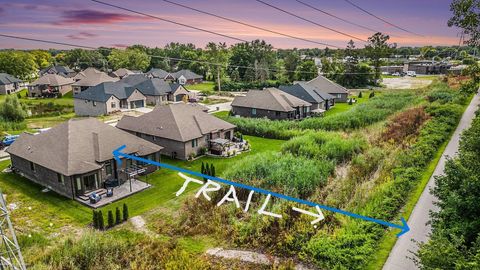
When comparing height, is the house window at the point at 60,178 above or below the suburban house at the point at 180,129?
below

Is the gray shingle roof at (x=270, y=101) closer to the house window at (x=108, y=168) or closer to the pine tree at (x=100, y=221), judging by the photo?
the house window at (x=108, y=168)

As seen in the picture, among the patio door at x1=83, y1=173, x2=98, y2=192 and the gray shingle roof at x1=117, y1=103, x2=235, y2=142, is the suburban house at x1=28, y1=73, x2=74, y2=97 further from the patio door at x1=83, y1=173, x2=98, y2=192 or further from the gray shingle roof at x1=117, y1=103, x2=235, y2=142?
the patio door at x1=83, y1=173, x2=98, y2=192

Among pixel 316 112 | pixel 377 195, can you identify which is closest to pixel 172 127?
pixel 377 195

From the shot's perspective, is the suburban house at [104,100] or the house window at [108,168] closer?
the house window at [108,168]

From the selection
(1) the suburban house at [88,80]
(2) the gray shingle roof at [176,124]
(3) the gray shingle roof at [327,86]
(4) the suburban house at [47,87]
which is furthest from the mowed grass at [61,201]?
(4) the suburban house at [47,87]

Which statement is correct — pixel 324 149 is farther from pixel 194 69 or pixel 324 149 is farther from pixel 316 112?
pixel 194 69

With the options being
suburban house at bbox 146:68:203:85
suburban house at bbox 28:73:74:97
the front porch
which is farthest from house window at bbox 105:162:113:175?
suburban house at bbox 146:68:203:85
